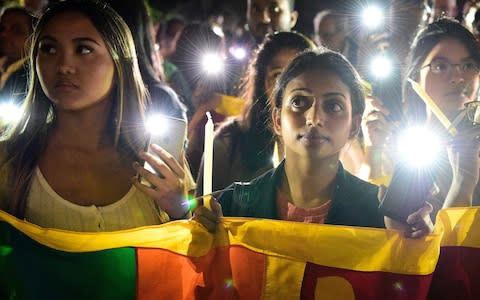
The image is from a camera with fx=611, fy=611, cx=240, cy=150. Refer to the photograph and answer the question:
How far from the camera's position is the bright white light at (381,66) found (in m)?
4.18

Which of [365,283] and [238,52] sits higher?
[238,52]

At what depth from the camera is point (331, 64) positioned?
8.15 ft

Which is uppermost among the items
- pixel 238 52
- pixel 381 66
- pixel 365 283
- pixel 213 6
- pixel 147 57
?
pixel 213 6

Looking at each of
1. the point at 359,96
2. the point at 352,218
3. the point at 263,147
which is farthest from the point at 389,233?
the point at 263,147

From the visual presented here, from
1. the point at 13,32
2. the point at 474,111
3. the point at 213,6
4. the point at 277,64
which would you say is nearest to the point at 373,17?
the point at 277,64

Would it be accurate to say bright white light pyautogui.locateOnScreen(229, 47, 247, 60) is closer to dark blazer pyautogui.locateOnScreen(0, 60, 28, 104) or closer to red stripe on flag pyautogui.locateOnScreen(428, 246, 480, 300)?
dark blazer pyautogui.locateOnScreen(0, 60, 28, 104)

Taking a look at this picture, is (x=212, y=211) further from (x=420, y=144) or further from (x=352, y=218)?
(x=420, y=144)

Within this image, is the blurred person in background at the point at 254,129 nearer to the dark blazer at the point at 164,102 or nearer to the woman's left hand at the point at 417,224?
the dark blazer at the point at 164,102

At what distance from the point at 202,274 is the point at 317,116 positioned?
73 centimetres

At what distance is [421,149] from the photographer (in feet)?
7.22

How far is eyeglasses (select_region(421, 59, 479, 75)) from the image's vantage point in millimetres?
3064

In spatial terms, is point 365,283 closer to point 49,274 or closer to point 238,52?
point 49,274

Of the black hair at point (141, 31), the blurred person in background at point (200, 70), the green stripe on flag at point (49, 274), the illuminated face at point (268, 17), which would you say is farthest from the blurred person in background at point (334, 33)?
the green stripe on flag at point (49, 274)

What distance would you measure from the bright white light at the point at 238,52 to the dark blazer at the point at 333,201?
2.85m
